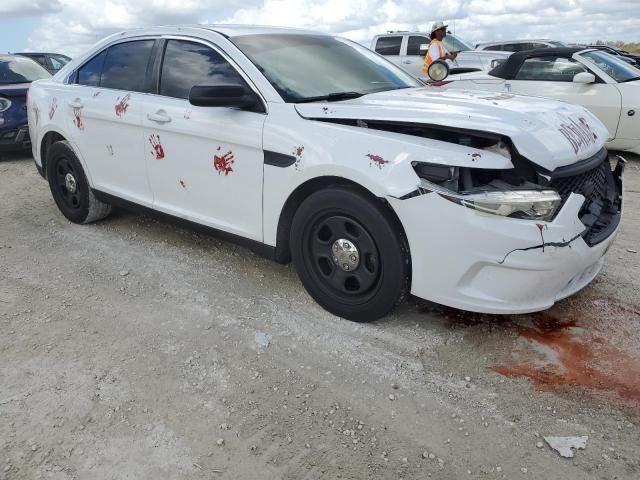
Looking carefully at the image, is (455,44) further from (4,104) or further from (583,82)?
(4,104)

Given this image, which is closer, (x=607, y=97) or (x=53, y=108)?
(x=53, y=108)

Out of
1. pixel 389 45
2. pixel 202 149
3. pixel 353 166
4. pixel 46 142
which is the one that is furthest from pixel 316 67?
pixel 389 45

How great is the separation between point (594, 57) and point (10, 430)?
8011mm

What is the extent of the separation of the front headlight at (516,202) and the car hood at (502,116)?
163 mm

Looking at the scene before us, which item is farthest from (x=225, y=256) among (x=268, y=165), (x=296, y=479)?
(x=296, y=479)

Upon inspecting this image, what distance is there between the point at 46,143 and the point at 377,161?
3.55 m

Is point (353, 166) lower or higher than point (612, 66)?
lower

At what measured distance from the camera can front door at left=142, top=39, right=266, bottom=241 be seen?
134 inches

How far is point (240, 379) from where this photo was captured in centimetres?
276

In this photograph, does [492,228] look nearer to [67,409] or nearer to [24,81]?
[67,409]

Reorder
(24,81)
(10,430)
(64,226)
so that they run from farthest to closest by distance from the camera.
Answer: (24,81), (64,226), (10,430)

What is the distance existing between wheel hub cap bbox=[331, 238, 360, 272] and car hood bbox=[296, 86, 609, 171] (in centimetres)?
68

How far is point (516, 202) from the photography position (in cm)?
256

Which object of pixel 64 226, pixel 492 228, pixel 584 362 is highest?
pixel 492 228
